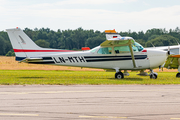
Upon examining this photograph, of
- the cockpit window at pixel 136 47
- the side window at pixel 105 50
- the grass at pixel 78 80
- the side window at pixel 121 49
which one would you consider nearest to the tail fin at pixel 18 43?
the grass at pixel 78 80

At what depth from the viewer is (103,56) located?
18234mm

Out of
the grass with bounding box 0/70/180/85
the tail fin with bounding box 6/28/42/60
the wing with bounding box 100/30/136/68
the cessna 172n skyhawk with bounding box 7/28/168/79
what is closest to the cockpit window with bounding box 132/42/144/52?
the cessna 172n skyhawk with bounding box 7/28/168/79

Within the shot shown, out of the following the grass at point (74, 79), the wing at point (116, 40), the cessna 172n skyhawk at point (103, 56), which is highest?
the wing at point (116, 40)

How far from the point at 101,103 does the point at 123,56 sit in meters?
10.2

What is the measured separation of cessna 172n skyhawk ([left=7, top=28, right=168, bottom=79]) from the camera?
18.0 metres

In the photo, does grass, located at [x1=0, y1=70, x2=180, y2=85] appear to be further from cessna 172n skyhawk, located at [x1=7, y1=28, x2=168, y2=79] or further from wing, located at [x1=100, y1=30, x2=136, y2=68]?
wing, located at [x1=100, y1=30, x2=136, y2=68]

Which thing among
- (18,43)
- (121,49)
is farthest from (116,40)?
(18,43)

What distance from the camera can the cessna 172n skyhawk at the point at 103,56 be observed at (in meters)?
18.0

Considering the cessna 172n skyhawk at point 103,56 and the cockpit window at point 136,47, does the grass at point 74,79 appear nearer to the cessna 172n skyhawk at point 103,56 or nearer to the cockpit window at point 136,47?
the cessna 172n skyhawk at point 103,56

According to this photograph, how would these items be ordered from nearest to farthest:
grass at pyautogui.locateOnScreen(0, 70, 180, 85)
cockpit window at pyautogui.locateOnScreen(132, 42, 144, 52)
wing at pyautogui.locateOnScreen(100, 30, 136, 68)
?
1. grass at pyautogui.locateOnScreen(0, 70, 180, 85)
2. wing at pyautogui.locateOnScreen(100, 30, 136, 68)
3. cockpit window at pyautogui.locateOnScreen(132, 42, 144, 52)

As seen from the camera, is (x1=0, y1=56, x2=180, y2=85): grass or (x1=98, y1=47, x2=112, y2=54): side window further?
(x1=98, y1=47, x2=112, y2=54): side window

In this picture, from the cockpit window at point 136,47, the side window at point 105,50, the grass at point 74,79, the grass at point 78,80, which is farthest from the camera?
the side window at point 105,50

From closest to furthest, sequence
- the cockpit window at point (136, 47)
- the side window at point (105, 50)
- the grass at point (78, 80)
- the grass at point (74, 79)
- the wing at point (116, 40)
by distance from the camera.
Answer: the grass at point (78, 80)
the grass at point (74, 79)
the wing at point (116, 40)
the cockpit window at point (136, 47)
the side window at point (105, 50)

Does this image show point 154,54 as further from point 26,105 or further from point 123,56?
point 26,105
